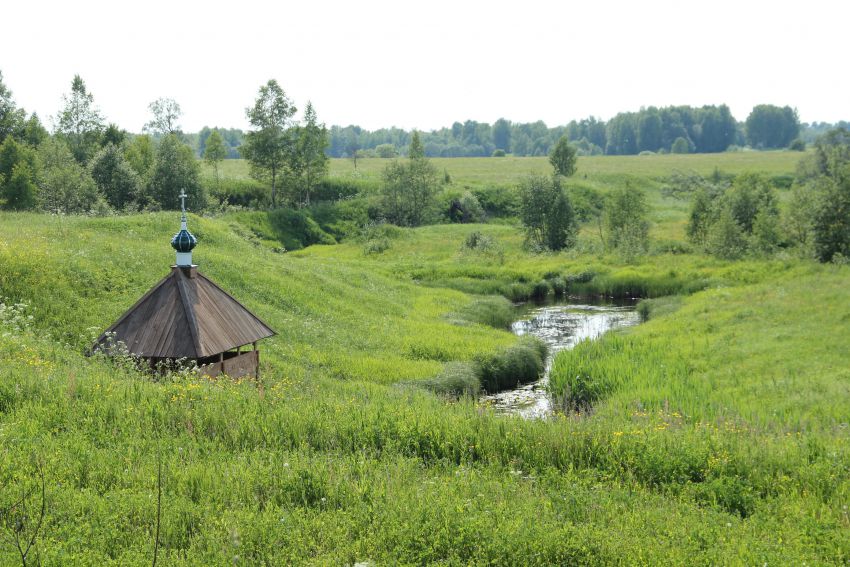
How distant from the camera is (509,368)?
2625cm

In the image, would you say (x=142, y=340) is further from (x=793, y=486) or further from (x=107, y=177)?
(x=107, y=177)

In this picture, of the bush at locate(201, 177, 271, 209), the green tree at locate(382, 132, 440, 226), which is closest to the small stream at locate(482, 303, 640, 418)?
the green tree at locate(382, 132, 440, 226)

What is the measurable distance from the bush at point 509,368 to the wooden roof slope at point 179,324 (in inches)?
481

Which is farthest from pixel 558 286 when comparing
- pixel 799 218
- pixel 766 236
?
pixel 799 218

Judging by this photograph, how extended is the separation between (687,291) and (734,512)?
119 feet

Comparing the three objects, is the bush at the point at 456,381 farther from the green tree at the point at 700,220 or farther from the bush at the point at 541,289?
the green tree at the point at 700,220

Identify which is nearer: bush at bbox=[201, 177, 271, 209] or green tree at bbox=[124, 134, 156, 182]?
green tree at bbox=[124, 134, 156, 182]

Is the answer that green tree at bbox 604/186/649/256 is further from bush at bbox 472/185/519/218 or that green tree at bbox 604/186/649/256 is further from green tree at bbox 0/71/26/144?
green tree at bbox 0/71/26/144

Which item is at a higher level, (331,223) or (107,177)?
(107,177)

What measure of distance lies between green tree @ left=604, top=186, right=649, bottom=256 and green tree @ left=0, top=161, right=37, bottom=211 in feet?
143

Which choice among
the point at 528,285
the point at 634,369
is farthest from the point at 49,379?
the point at 528,285

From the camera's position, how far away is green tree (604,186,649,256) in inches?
2197

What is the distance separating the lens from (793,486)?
9.41 metres

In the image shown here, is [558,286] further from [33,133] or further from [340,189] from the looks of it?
[33,133]
